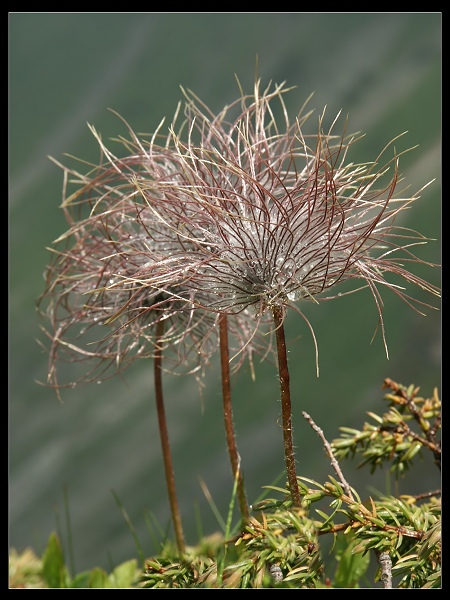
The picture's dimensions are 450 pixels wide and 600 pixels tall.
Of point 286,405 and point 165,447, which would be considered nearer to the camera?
point 286,405

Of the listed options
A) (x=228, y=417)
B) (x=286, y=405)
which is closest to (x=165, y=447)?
(x=228, y=417)

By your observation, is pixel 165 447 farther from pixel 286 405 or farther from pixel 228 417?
pixel 286 405

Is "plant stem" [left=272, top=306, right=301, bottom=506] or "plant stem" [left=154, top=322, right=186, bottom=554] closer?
"plant stem" [left=272, top=306, right=301, bottom=506]

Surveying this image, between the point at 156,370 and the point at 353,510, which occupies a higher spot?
the point at 156,370

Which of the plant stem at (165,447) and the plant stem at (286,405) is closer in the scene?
the plant stem at (286,405)
